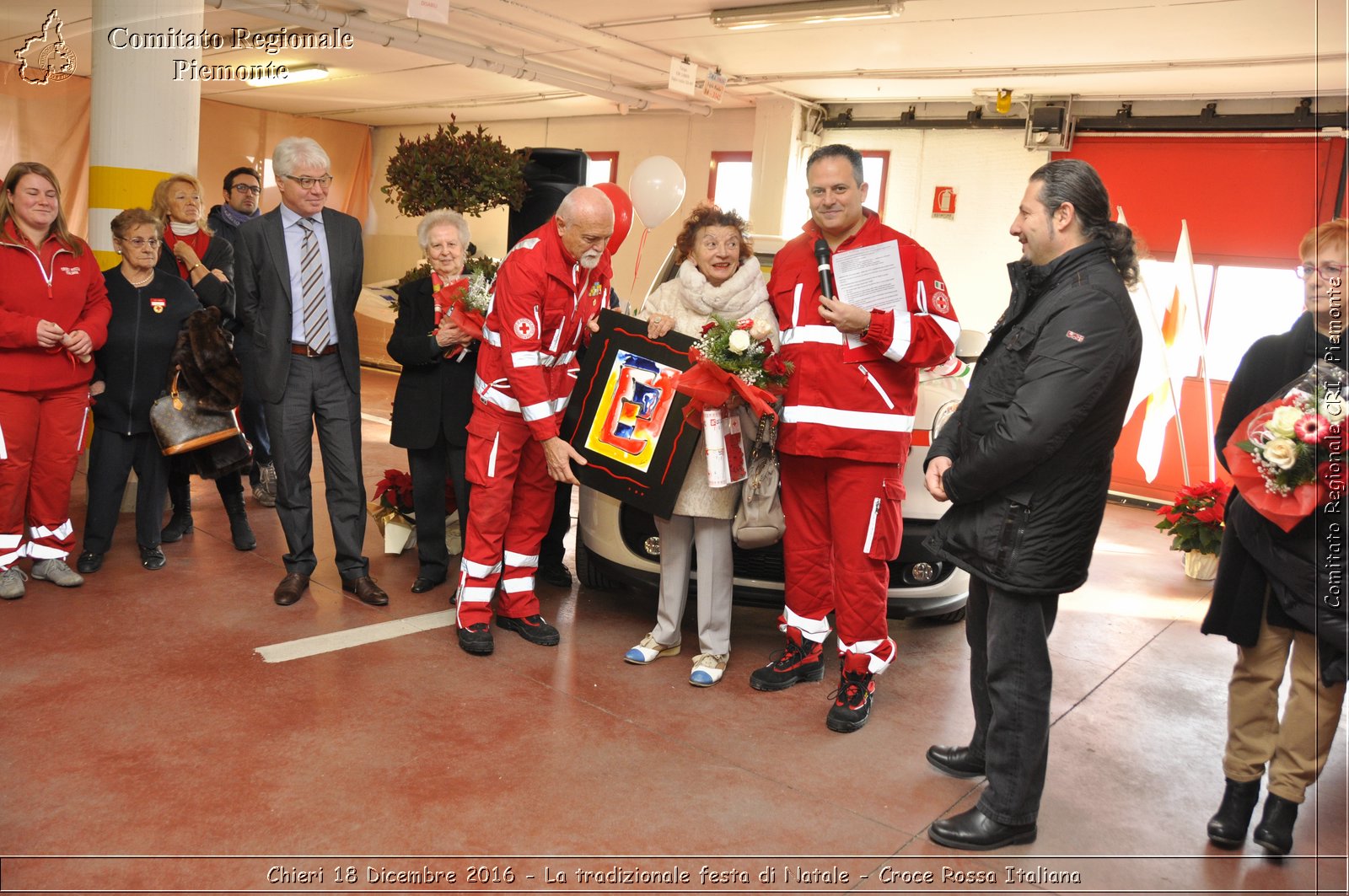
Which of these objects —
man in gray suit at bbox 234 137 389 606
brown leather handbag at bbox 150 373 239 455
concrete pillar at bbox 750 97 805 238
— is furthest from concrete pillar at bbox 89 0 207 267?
concrete pillar at bbox 750 97 805 238

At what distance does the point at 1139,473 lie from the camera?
370 inches

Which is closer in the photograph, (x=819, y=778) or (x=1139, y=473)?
(x=819, y=778)

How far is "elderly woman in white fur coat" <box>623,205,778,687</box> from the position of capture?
3928 millimetres

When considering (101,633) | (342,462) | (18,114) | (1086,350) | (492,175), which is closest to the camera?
(1086,350)

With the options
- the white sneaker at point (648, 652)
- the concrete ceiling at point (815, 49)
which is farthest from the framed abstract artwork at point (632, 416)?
the concrete ceiling at point (815, 49)

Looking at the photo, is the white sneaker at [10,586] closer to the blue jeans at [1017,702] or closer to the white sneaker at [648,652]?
the white sneaker at [648,652]

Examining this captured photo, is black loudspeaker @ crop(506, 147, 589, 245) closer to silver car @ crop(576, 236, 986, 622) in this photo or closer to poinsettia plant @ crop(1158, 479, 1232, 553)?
silver car @ crop(576, 236, 986, 622)

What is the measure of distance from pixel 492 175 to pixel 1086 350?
13.4 feet

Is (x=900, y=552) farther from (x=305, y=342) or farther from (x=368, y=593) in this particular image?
(x=305, y=342)

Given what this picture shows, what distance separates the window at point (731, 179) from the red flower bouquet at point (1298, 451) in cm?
1035

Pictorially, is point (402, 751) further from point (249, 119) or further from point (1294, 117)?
point (249, 119)

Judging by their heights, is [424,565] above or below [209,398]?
below

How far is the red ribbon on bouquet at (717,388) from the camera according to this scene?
368 cm

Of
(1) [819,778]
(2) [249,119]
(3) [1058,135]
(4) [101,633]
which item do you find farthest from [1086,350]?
(2) [249,119]
